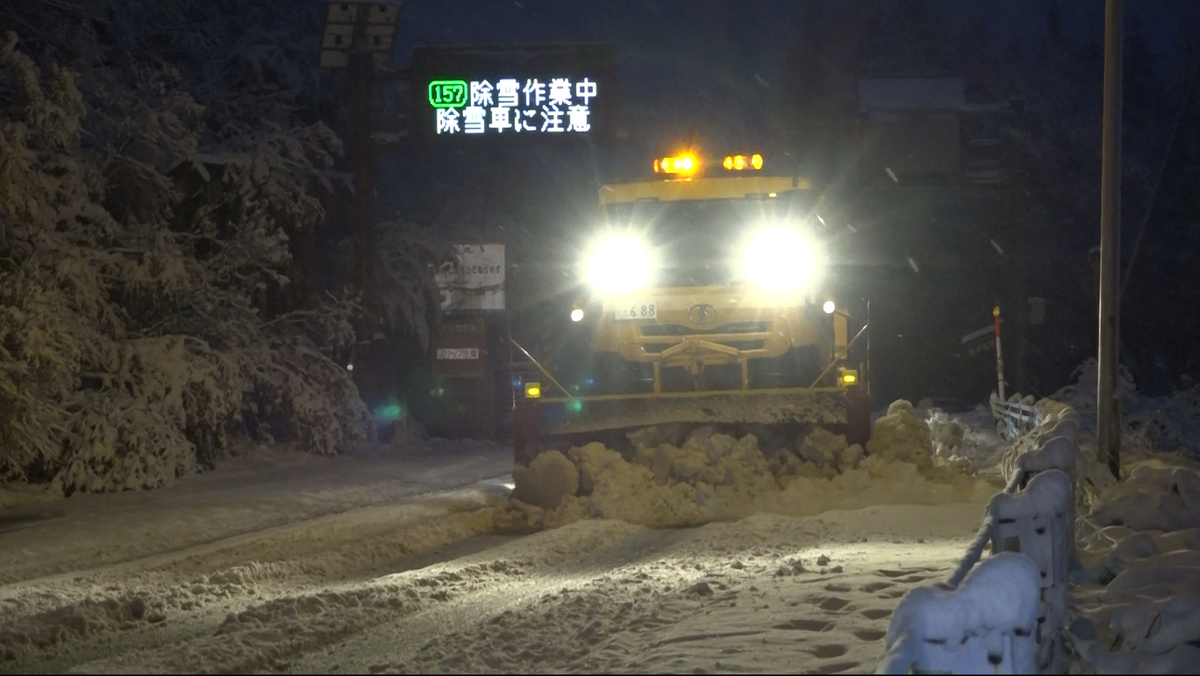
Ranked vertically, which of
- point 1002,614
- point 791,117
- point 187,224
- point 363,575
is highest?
point 791,117

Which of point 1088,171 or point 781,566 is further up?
point 1088,171

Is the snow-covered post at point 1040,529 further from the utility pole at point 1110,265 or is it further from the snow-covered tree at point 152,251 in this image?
the snow-covered tree at point 152,251

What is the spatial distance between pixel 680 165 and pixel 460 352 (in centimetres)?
1230

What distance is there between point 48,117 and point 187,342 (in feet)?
13.7

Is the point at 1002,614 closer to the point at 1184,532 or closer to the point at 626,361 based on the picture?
the point at 1184,532

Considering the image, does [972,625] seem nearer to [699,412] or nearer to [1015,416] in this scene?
[699,412]

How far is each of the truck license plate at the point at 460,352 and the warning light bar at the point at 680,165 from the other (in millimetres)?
11978

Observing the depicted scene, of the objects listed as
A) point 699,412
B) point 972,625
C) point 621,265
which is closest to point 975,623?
point 972,625

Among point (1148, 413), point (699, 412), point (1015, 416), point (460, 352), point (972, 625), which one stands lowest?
point (972, 625)

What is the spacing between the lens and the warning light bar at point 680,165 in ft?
51.2

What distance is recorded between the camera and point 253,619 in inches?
330

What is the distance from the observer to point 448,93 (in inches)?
872

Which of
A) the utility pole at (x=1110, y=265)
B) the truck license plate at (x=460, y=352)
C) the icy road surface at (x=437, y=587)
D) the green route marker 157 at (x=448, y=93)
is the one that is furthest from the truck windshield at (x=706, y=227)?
the truck license plate at (x=460, y=352)

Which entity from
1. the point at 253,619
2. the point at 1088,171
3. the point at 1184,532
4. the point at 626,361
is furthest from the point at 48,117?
the point at 1088,171
